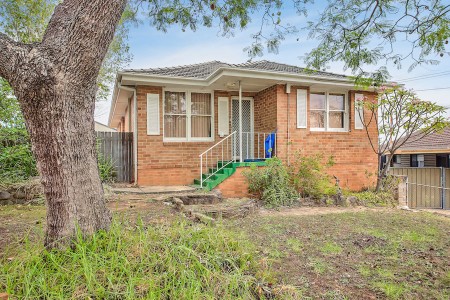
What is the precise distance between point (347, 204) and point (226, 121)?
4.65m

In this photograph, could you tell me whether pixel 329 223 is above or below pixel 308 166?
below

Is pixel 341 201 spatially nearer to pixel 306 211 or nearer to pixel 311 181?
pixel 311 181

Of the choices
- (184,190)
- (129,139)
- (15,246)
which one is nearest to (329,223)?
(184,190)

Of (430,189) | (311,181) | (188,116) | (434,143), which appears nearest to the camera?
(311,181)

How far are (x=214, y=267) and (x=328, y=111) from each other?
28.9 feet

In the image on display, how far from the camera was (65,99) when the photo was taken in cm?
252

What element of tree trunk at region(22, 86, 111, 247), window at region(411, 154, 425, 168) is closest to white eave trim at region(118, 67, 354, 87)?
tree trunk at region(22, 86, 111, 247)

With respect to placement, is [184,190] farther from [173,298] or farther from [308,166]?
[173,298]

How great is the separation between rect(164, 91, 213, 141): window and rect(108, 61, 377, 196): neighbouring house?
3cm

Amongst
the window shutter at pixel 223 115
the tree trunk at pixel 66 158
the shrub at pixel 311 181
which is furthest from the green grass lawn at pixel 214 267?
the window shutter at pixel 223 115

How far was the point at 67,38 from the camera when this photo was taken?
2.53 meters

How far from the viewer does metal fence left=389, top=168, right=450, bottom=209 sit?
503 inches

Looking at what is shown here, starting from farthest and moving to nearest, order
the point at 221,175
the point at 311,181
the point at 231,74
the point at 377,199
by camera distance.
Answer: the point at 377,199 < the point at 221,175 < the point at 311,181 < the point at 231,74

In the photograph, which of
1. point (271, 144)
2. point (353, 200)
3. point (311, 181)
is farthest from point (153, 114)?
point (353, 200)
